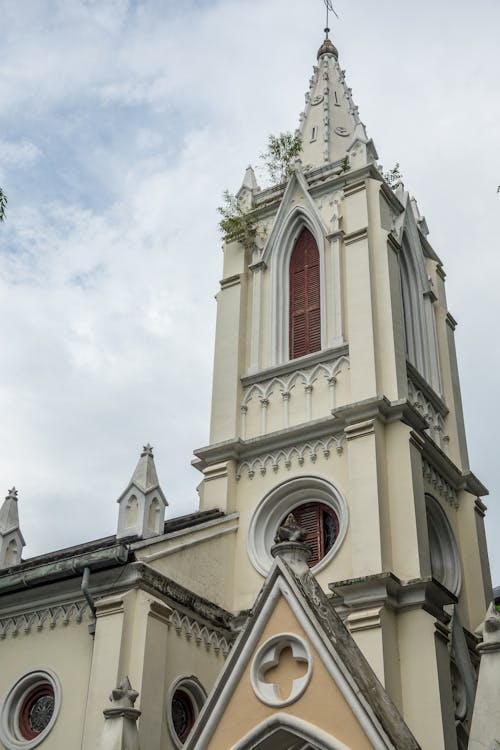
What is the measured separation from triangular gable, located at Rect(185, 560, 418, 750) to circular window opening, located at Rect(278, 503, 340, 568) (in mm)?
6424

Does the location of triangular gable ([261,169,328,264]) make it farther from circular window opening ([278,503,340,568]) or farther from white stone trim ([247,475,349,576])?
circular window opening ([278,503,340,568])

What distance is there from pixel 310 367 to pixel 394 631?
654cm

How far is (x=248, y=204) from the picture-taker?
80.1ft

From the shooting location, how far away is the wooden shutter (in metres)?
18.0

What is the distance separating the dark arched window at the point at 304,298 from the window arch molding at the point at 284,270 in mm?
127

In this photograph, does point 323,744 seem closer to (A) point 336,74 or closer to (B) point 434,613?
(B) point 434,613

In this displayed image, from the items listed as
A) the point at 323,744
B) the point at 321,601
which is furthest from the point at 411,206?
the point at 323,744

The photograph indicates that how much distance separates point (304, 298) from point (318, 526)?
6.04 meters

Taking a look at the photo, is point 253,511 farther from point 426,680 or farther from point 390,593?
point 426,680

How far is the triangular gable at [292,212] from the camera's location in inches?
896

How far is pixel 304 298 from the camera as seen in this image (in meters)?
21.9

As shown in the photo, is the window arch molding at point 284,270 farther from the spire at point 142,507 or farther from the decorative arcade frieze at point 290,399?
the spire at point 142,507

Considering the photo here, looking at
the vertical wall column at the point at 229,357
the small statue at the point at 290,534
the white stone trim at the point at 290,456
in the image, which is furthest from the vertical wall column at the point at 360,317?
the small statue at the point at 290,534

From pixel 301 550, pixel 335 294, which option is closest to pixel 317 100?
pixel 335 294
